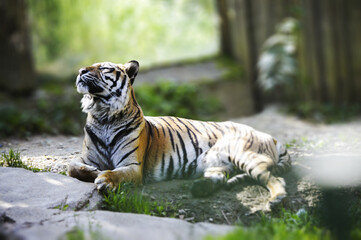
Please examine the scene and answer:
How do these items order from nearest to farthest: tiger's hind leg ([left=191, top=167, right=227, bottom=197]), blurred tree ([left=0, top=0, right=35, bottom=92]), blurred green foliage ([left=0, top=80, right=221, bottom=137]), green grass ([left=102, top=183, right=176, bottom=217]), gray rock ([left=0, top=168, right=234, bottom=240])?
gray rock ([left=0, top=168, right=234, bottom=240]) < green grass ([left=102, top=183, right=176, bottom=217]) < tiger's hind leg ([left=191, top=167, right=227, bottom=197]) < blurred green foliage ([left=0, top=80, right=221, bottom=137]) < blurred tree ([left=0, top=0, right=35, bottom=92])

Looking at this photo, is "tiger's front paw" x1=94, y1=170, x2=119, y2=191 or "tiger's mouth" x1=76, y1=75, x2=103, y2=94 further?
"tiger's mouth" x1=76, y1=75, x2=103, y2=94

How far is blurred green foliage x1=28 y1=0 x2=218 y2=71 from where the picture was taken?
35.0 ft

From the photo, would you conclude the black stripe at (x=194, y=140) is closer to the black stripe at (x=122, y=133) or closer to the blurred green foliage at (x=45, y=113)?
the black stripe at (x=122, y=133)

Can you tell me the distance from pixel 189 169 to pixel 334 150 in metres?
2.06

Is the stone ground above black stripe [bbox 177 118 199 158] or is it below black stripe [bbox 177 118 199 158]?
below

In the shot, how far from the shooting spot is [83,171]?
13.2 feet

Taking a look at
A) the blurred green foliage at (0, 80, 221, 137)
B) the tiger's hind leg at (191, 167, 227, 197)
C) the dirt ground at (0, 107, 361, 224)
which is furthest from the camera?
the blurred green foliage at (0, 80, 221, 137)

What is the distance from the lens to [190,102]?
945cm

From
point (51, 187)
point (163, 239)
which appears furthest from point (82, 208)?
point (163, 239)

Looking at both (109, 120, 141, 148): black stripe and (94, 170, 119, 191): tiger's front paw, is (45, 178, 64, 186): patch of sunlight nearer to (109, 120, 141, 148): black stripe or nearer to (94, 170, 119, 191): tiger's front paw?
(94, 170, 119, 191): tiger's front paw

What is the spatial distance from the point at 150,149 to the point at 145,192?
52 cm

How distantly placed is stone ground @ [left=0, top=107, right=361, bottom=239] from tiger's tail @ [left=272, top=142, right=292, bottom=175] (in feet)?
0.24

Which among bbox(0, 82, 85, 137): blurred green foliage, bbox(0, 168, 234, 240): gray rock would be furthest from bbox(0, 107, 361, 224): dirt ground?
bbox(0, 82, 85, 137): blurred green foliage

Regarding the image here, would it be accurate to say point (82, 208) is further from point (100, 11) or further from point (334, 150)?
point (100, 11)
